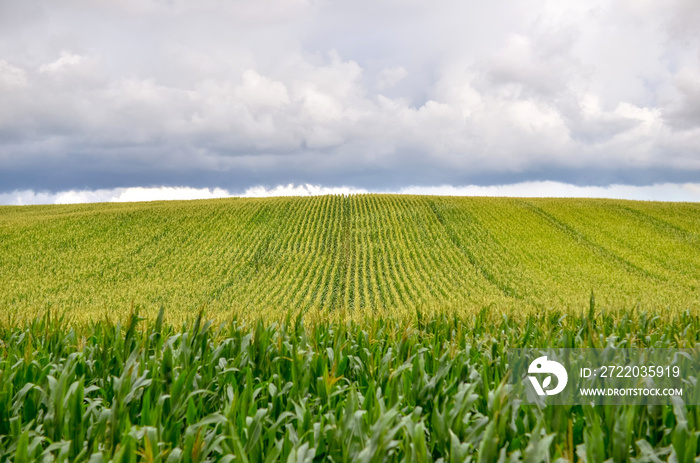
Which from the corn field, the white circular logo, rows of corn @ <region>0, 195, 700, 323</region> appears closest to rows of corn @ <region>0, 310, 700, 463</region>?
the corn field

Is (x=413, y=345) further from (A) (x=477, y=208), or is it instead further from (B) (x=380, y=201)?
(B) (x=380, y=201)

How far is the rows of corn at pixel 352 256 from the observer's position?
82.5ft

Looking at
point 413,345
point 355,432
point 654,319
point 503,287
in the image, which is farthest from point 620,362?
point 503,287

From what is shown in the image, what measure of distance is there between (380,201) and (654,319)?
165 ft

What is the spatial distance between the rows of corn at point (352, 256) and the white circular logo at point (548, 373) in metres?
14.5

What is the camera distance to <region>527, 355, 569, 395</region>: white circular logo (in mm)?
3285

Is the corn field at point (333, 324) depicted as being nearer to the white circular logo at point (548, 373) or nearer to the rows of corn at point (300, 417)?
the rows of corn at point (300, 417)

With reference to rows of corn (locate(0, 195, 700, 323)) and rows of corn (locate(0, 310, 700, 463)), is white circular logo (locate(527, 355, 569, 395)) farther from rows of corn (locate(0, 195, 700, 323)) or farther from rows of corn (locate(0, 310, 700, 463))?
rows of corn (locate(0, 195, 700, 323))

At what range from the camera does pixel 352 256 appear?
3512cm

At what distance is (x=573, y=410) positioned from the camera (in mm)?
3250

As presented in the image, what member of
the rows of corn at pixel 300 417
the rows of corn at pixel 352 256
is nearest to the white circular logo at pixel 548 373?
the rows of corn at pixel 300 417

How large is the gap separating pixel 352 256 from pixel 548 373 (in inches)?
1245

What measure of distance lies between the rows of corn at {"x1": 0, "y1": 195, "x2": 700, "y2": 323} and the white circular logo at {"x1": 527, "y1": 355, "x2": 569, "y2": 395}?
14.5 m

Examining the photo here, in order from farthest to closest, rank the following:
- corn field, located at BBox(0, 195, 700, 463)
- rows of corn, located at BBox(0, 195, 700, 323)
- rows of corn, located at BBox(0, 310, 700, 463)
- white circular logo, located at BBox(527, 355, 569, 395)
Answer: rows of corn, located at BBox(0, 195, 700, 323) < white circular logo, located at BBox(527, 355, 569, 395) < corn field, located at BBox(0, 195, 700, 463) < rows of corn, located at BBox(0, 310, 700, 463)
